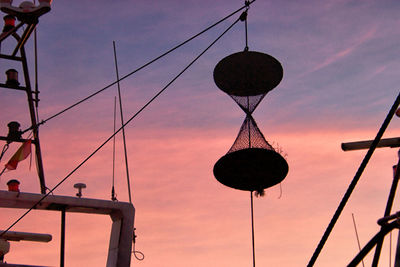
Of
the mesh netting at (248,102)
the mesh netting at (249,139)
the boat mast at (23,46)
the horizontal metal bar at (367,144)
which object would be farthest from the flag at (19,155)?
the horizontal metal bar at (367,144)

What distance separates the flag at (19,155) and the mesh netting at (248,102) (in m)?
5.48

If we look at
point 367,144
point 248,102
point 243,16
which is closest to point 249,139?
point 248,102

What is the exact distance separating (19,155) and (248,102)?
579 cm

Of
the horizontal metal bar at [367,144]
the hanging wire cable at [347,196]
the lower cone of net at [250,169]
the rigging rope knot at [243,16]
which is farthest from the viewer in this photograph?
the rigging rope knot at [243,16]

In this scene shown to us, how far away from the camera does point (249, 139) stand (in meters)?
8.28

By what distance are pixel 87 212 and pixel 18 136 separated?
10.9 ft

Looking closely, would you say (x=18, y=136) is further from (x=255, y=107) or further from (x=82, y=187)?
(x=255, y=107)

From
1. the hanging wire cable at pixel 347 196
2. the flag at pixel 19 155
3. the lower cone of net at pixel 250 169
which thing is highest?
the flag at pixel 19 155

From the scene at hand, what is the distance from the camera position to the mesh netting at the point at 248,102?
29.4ft

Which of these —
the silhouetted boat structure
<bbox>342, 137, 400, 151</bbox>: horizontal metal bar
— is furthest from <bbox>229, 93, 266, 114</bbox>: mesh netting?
<bbox>342, 137, 400, 151</bbox>: horizontal metal bar

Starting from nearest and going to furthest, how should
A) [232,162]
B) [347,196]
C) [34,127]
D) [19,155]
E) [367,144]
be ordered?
[347,196] < [367,144] < [232,162] < [19,155] < [34,127]

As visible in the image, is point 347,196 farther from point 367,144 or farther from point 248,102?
point 248,102

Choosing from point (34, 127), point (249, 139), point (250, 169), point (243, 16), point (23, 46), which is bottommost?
point (250, 169)

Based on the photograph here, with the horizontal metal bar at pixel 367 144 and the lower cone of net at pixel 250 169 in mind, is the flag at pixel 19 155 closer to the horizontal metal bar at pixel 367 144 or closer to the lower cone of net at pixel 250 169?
the lower cone of net at pixel 250 169
